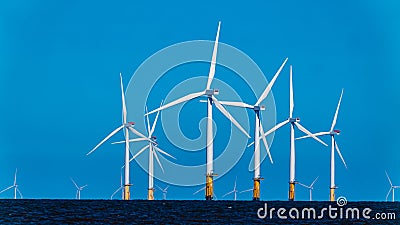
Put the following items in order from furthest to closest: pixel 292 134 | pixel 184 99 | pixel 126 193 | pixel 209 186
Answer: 1. pixel 126 193
2. pixel 292 134
3. pixel 209 186
4. pixel 184 99

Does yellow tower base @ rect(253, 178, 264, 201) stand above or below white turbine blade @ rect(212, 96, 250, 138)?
above

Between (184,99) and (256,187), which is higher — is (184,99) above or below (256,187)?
below

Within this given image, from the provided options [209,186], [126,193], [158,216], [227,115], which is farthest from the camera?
[126,193]

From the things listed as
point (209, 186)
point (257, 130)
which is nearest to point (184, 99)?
point (209, 186)

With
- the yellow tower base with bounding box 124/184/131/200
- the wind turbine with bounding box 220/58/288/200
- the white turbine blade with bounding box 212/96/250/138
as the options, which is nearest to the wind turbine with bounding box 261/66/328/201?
the wind turbine with bounding box 220/58/288/200

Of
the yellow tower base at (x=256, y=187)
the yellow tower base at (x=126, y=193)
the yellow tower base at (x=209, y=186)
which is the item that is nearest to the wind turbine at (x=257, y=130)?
the yellow tower base at (x=256, y=187)

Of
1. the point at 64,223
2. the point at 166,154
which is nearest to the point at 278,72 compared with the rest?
the point at 166,154

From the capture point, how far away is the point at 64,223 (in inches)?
3162

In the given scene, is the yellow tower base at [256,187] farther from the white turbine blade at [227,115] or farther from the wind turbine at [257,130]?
the white turbine blade at [227,115]

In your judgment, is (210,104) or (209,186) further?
(209,186)

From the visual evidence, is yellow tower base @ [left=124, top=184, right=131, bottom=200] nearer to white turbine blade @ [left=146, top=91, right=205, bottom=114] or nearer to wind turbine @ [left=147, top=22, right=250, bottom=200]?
wind turbine @ [left=147, top=22, right=250, bottom=200]

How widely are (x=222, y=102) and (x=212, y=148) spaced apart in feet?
23.8

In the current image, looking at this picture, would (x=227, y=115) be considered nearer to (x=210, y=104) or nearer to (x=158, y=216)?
(x=210, y=104)

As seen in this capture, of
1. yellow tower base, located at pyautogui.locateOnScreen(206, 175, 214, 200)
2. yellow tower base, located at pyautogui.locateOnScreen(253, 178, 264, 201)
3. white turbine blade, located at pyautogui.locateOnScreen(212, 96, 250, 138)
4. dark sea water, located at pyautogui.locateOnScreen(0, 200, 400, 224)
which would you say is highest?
yellow tower base, located at pyautogui.locateOnScreen(253, 178, 264, 201)
